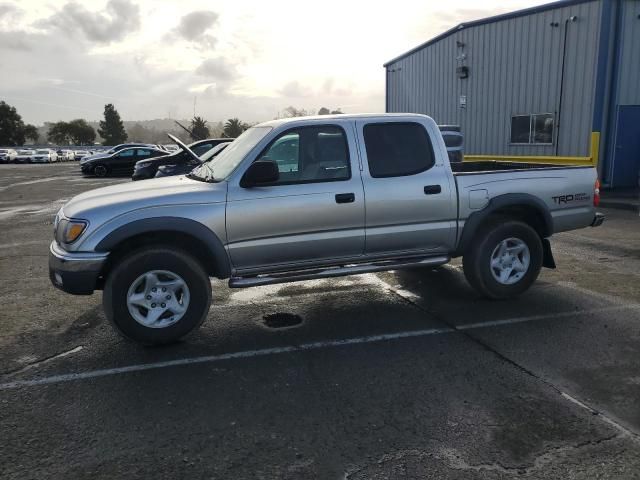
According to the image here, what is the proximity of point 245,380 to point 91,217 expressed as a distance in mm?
1845

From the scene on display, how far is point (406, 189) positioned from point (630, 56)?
1235cm

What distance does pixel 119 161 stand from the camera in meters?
26.9

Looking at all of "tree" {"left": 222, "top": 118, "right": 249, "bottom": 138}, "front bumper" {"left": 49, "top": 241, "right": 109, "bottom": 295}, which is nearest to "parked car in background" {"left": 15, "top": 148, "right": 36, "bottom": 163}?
"tree" {"left": 222, "top": 118, "right": 249, "bottom": 138}

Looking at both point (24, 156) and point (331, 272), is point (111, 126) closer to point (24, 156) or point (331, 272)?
point (24, 156)

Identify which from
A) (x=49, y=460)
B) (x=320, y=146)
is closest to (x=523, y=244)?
(x=320, y=146)

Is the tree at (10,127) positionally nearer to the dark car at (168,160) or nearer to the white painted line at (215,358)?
the dark car at (168,160)

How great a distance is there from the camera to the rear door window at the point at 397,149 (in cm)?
527

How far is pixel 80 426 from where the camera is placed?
3412 mm

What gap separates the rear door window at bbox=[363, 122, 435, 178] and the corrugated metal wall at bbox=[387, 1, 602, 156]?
434 inches

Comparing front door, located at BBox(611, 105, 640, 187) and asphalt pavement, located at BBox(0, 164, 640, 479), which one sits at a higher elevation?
front door, located at BBox(611, 105, 640, 187)

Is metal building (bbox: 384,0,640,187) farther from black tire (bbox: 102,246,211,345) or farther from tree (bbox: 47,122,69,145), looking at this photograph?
tree (bbox: 47,122,69,145)

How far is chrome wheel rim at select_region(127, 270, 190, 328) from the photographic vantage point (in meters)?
4.54

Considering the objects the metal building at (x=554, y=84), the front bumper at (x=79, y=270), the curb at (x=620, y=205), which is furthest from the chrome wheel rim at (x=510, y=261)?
the metal building at (x=554, y=84)

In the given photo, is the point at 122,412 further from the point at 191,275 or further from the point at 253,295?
the point at 253,295
